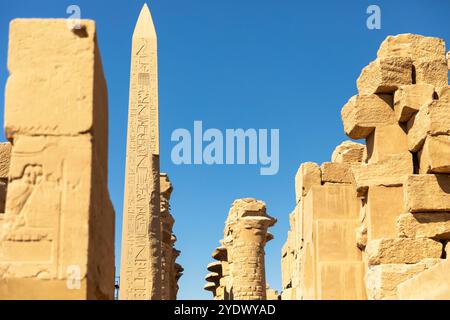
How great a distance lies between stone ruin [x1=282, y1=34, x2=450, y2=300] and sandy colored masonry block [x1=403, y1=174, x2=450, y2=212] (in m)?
0.01

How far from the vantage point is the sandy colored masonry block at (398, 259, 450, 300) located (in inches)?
234

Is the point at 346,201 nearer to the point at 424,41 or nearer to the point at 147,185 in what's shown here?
the point at 424,41

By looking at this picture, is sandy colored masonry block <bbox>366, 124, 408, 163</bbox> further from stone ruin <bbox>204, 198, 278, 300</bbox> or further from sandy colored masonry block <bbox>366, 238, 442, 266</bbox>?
stone ruin <bbox>204, 198, 278, 300</bbox>

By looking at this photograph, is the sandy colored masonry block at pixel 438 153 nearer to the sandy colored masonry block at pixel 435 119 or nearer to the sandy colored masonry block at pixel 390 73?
the sandy colored masonry block at pixel 435 119

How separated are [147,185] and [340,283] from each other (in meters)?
7.48

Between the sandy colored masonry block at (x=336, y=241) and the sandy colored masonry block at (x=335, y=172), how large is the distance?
1.26 metres

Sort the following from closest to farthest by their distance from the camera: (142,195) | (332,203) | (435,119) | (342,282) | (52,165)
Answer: (52,165)
(435,119)
(342,282)
(332,203)
(142,195)

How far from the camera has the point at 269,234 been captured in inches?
798

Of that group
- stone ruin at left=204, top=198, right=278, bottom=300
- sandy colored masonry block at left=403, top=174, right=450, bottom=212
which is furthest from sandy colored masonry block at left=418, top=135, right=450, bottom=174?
stone ruin at left=204, top=198, right=278, bottom=300

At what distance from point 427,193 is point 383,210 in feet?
1.77

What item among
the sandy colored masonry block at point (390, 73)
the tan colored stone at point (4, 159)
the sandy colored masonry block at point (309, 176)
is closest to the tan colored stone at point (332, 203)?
the sandy colored masonry block at point (309, 176)

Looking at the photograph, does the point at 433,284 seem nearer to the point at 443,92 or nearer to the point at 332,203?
the point at 443,92

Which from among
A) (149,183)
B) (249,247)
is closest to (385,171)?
(149,183)

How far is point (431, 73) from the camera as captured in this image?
8.88m
